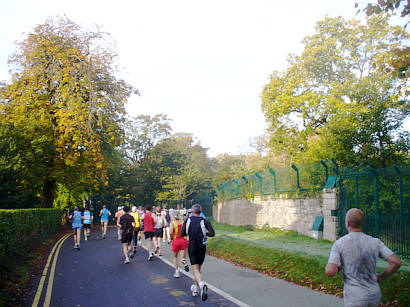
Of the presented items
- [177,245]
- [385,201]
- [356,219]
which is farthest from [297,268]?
[356,219]

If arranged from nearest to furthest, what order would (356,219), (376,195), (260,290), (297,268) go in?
1. (356,219)
2. (260,290)
3. (297,268)
4. (376,195)

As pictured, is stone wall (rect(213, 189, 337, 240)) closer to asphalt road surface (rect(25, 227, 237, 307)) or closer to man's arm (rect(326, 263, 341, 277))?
asphalt road surface (rect(25, 227, 237, 307))

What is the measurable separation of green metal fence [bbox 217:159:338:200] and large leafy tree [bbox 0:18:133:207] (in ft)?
29.9

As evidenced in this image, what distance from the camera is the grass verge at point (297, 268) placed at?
830cm

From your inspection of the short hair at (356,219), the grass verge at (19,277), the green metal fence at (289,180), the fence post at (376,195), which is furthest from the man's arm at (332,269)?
the green metal fence at (289,180)

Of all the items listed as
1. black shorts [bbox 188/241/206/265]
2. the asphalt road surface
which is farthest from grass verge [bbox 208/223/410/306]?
black shorts [bbox 188/241/206/265]

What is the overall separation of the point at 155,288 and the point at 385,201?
24.6 ft

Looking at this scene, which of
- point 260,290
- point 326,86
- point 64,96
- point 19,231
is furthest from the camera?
point 326,86

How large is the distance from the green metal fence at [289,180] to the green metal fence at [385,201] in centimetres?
192

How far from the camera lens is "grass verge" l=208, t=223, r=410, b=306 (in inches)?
327

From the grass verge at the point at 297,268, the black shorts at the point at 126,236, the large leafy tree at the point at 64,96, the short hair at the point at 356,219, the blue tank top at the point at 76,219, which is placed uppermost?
the large leafy tree at the point at 64,96

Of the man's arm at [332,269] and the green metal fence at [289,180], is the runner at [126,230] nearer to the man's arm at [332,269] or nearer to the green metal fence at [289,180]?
the green metal fence at [289,180]

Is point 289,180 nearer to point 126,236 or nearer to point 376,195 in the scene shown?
point 376,195

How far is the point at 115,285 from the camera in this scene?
10430mm
